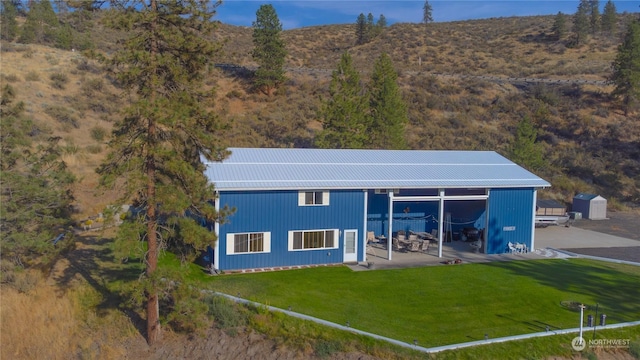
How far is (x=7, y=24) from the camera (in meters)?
64.0

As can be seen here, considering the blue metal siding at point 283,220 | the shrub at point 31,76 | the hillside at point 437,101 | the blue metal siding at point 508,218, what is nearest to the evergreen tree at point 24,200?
the blue metal siding at point 283,220

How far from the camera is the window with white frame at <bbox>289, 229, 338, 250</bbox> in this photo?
21.6 metres

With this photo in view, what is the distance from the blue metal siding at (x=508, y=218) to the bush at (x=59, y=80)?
1784 inches

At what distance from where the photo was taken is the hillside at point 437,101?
44.2 metres

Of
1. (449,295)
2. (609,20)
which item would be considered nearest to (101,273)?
(449,295)

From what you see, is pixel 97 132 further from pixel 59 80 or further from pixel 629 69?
pixel 629 69

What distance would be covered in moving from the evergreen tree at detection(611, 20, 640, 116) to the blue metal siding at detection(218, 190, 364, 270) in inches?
1689

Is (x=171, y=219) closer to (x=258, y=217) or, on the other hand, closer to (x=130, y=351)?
(x=130, y=351)

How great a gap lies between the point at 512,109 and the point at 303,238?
149 feet

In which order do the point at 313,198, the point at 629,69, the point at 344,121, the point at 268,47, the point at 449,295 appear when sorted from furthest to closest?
the point at 268,47
the point at 629,69
the point at 344,121
the point at 313,198
the point at 449,295

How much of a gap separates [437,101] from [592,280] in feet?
135

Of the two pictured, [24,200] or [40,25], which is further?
[40,25]

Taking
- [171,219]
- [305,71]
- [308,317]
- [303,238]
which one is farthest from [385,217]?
[305,71]

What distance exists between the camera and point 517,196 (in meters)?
25.0
